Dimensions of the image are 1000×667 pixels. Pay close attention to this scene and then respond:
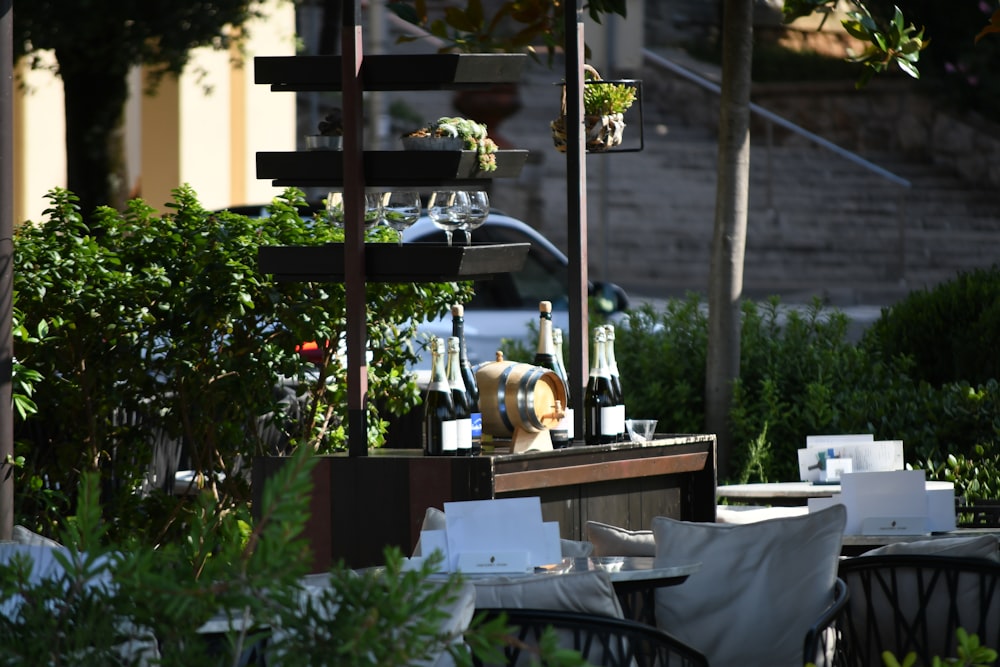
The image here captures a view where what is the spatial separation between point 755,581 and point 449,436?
136 centimetres

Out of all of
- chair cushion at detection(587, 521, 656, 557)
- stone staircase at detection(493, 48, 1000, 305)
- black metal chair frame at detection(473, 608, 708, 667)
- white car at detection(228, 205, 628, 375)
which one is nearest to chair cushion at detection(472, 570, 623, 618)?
black metal chair frame at detection(473, 608, 708, 667)

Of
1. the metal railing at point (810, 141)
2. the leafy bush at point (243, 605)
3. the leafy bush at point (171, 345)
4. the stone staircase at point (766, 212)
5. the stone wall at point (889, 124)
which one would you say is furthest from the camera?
the stone wall at point (889, 124)

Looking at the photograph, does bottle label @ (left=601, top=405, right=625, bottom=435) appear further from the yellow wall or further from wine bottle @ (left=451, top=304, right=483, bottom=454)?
the yellow wall

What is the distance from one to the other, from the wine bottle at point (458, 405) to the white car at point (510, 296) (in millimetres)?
4985

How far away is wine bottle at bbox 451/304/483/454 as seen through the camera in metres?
5.45

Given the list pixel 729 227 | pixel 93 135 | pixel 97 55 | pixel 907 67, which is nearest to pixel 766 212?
pixel 93 135

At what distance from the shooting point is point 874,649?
4.62 m

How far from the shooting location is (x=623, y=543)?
15.5 ft

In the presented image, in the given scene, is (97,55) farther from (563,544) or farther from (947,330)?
(563,544)

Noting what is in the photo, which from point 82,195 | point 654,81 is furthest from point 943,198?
point 82,195

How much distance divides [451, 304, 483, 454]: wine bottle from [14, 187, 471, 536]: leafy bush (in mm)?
1287

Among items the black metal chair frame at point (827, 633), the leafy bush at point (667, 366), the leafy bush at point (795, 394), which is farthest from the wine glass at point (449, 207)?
the leafy bush at point (667, 366)

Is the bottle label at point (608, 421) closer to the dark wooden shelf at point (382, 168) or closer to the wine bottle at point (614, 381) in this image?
the wine bottle at point (614, 381)

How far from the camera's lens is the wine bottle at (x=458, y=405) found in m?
5.38
